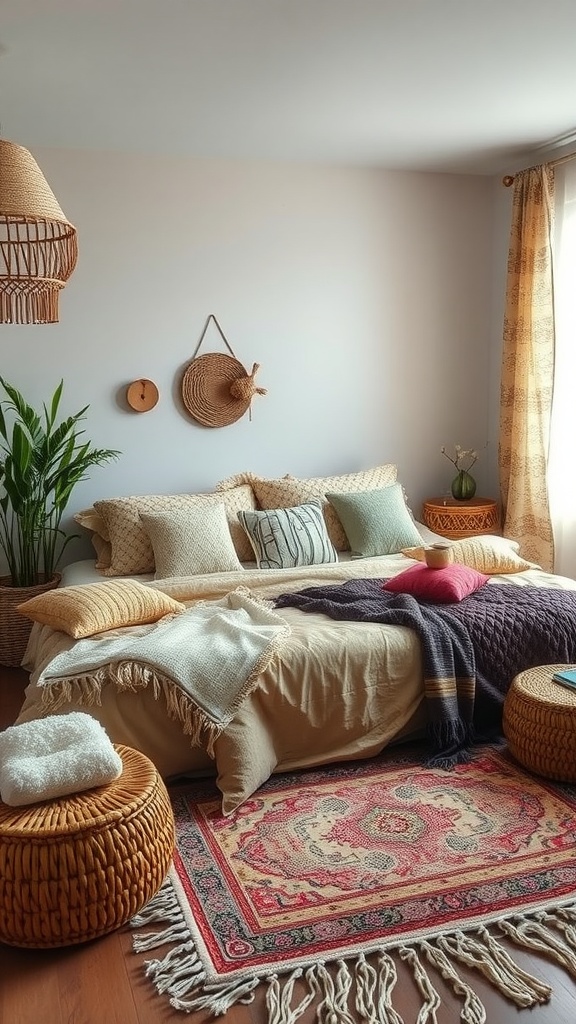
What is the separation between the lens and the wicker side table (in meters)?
4.73

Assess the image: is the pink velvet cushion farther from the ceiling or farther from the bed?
the ceiling

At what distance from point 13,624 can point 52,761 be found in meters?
2.10

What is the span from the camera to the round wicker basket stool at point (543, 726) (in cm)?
275

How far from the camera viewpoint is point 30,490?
407cm

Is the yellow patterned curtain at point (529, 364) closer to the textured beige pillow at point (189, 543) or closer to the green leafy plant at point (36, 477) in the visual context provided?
the textured beige pillow at point (189, 543)

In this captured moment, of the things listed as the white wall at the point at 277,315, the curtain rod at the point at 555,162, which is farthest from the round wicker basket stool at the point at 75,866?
the curtain rod at the point at 555,162

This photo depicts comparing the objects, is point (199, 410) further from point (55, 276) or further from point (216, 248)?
point (55, 276)

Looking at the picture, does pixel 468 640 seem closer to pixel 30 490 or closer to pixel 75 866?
pixel 75 866

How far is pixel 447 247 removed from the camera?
503 centimetres

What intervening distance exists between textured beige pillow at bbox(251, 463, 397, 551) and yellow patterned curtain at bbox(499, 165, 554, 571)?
2.52 ft

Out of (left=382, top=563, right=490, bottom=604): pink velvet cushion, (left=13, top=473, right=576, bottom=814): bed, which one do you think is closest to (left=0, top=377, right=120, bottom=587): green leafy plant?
(left=13, top=473, right=576, bottom=814): bed

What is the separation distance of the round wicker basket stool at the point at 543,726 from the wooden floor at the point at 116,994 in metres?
0.84

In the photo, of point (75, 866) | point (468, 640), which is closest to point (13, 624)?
point (468, 640)

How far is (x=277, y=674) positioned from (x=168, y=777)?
0.49 meters
